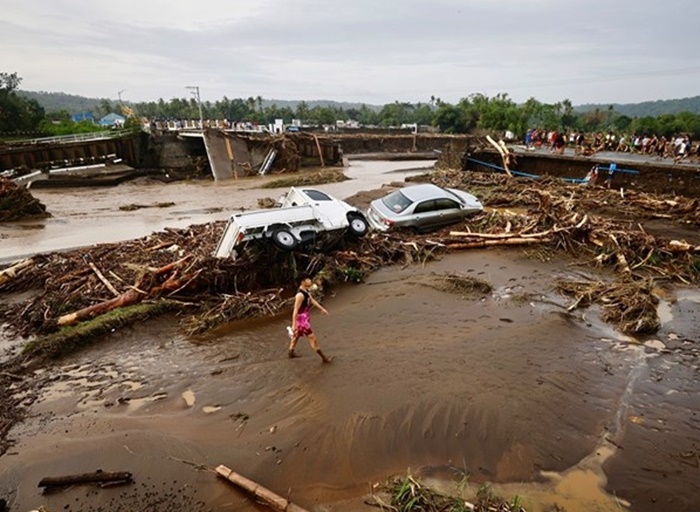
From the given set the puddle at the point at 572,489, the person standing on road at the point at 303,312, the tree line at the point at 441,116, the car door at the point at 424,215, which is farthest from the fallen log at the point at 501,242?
the tree line at the point at 441,116

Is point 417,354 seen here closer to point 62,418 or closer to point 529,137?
point 62,418

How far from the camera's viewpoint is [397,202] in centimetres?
1297

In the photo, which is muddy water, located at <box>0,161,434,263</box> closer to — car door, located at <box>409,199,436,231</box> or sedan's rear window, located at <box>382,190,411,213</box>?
sedan's rear window, located at <box>382,190,411,213</box>

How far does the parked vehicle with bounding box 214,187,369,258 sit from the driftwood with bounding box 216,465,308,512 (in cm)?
512

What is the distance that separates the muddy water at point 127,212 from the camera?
1502 cm

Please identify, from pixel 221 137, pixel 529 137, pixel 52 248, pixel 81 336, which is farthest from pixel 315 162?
pixel 81 336

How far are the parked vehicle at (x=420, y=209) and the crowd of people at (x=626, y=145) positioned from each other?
47.8 feet

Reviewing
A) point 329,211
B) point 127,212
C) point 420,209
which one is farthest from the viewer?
point 127,212

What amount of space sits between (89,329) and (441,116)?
6465 cm

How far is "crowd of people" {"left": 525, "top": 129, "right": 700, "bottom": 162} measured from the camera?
2189 cm

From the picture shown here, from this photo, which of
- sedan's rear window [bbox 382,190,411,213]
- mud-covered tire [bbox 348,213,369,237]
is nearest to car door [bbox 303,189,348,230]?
mud-covered tire [bbox 348,213,369,237]

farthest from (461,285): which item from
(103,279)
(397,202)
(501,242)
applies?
(103,279)

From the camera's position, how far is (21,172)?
26.2m

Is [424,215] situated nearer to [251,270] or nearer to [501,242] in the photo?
[501,242]
